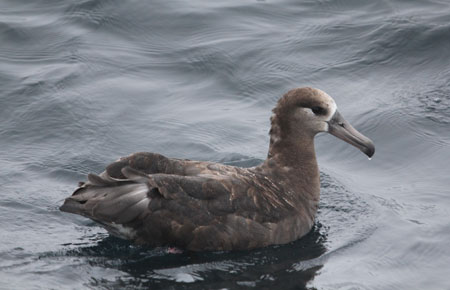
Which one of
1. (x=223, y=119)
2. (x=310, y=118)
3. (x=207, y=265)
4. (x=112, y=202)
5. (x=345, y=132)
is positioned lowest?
(x=207, y=265)

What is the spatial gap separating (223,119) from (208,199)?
11.7 feet

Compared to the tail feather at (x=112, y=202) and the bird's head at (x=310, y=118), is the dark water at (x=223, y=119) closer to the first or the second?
the tail feather at (x=112, y=202)

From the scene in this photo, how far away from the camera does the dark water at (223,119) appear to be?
918 cm

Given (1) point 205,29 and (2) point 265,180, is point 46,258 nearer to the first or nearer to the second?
(2) point 265,180

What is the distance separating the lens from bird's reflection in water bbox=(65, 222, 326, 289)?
8.77 m

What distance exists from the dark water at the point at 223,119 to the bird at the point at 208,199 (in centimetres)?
18

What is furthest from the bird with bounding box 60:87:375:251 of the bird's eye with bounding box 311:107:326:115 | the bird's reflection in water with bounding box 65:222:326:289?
the bird's reflection in water with bounding box 65:222:326:289

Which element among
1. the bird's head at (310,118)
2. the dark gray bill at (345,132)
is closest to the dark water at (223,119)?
the dark gray bill at (345,132)

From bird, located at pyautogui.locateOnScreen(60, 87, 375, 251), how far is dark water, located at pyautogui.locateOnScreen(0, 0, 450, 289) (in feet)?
0.59

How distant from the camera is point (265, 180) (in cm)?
1002

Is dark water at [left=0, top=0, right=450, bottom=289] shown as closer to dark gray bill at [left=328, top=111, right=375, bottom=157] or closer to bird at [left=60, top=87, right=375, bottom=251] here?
bird at [left=60, top=87, right=375, bottom=251]

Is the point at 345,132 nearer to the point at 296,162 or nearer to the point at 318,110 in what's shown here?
the point at 318,110

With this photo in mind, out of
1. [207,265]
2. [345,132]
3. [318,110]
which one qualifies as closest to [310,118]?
[318,110]

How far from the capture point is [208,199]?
9.38m
